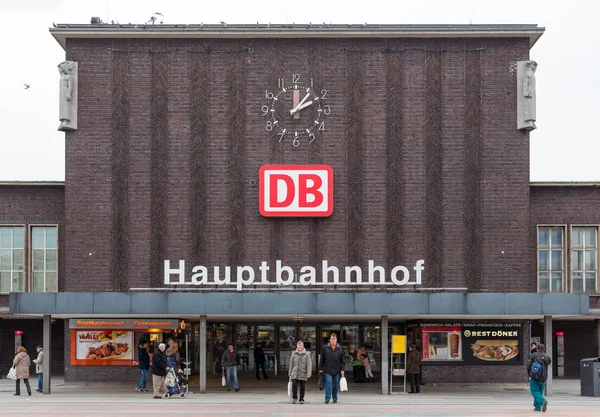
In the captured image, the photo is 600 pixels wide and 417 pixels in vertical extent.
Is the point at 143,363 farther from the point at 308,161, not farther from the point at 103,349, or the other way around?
the point at 308,161

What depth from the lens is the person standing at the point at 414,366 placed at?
104 feet

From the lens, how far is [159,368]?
2880cm

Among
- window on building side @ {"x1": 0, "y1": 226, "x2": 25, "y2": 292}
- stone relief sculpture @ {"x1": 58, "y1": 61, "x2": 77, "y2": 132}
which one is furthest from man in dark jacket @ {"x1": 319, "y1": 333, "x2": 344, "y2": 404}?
→ window on building side @ {"x1": 0, "y1": 226, "x2": 25, "y2": 292}

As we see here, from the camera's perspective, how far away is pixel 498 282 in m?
36.1

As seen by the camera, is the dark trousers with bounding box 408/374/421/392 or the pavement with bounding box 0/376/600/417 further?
the dark trousers with bounding box 408/374/421/392

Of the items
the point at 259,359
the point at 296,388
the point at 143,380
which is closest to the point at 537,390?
the point at 296,388

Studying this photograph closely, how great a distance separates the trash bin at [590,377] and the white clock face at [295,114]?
1232 centimetres

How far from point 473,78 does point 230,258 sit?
36.0ft

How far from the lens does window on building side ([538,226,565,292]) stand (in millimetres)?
38875

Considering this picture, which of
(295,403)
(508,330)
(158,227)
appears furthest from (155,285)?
(508,330)

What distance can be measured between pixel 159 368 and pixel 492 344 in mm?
12927

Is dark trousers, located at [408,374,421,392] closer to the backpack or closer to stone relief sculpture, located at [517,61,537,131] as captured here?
the backpack

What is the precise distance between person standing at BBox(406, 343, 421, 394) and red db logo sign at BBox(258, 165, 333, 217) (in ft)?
21.6

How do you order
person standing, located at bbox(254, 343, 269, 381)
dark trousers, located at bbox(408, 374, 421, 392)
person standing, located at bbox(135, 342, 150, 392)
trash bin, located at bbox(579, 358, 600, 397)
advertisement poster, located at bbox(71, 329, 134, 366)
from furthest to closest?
person standing, located at bbox(254, 343, 269, 381) < advertisement poster, located at bbox(71, 329, 134, 366) < person standing, located at bbox(135, 342, 150, 392) < dark trousers, located at bbox(408, 374, 421, 392) < trash bin, located at bbox(579, 358, 600, 397)
